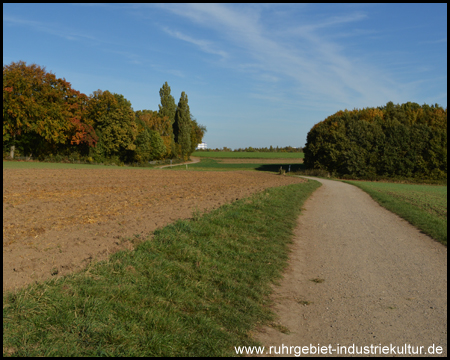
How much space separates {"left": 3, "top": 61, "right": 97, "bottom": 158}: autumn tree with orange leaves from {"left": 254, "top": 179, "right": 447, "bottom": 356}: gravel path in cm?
4801

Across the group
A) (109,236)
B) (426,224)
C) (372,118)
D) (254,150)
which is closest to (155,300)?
(109,236)

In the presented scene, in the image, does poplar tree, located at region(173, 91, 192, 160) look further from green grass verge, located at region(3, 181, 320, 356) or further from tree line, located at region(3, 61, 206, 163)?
green grass verge, located at region(3, 181, 320, 356)

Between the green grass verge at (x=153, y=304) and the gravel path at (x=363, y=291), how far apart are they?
466 millimetres

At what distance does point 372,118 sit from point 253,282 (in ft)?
194

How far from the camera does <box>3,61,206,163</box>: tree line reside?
154ft

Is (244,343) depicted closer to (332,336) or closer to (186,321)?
(186,321)

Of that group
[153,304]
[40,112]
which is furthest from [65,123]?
[153,304]

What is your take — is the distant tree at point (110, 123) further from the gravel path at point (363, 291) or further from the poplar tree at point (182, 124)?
the gravel path at point (363, 291)

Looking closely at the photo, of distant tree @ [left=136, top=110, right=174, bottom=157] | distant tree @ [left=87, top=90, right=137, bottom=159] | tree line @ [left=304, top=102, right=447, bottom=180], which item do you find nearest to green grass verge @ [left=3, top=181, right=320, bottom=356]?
tree line @ [left=304, top=102, right=447, bottom=180]

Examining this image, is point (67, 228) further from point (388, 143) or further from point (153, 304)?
point (388, 143)

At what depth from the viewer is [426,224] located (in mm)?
12188

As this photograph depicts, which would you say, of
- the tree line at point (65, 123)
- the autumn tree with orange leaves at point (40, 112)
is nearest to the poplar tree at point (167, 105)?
the tree line at point (65, 123)

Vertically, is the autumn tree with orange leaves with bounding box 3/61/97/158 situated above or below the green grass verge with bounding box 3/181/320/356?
above

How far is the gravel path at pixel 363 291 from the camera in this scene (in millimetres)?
4520
